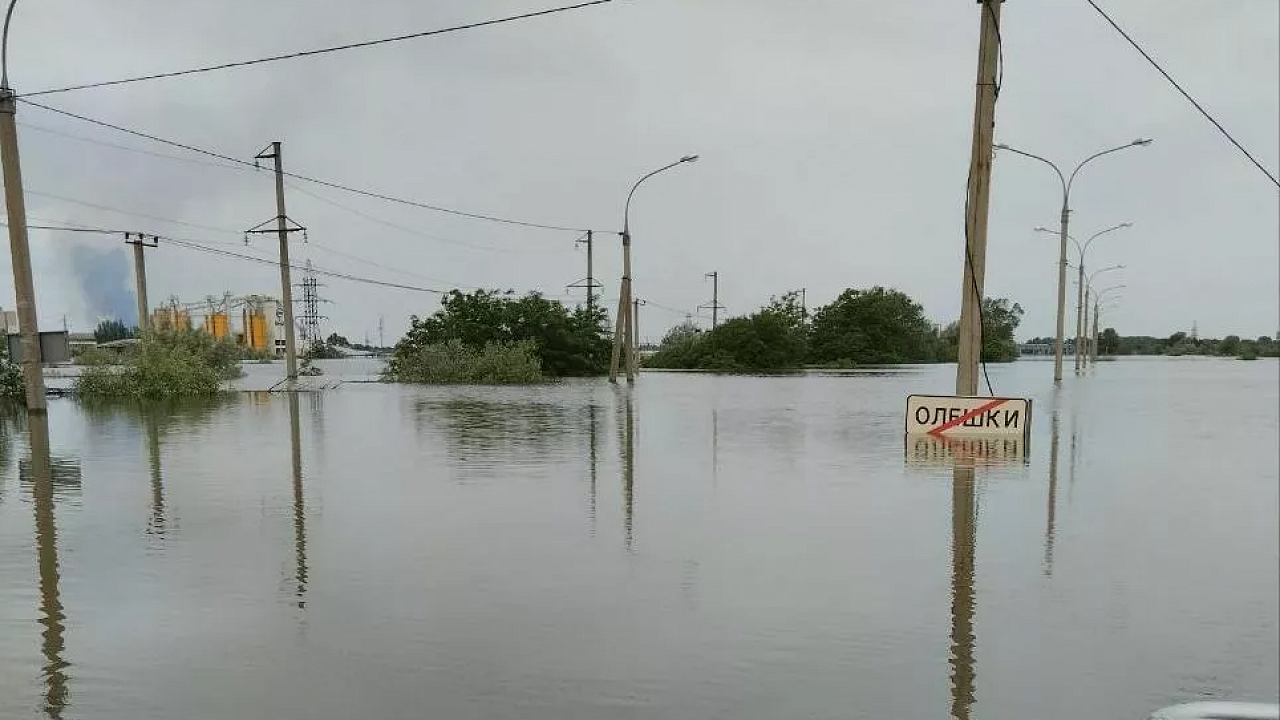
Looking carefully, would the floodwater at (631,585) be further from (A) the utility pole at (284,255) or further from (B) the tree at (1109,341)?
(B) the tree at (1109,341)

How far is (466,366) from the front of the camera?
43500mm

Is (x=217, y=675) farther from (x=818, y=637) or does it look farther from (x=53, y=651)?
(x=818, y=637)

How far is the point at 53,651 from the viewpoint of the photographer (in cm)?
485

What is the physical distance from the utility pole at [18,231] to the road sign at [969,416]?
62.0 feet

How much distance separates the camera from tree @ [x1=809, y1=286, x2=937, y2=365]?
294 feet

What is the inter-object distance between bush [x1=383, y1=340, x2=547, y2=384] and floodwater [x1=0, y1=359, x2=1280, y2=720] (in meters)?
29.7

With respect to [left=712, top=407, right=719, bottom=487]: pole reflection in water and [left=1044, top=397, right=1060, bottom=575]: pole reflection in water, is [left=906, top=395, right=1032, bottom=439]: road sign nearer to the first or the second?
[left=1044, top=397, right=1060, bottom=575]: pole reflection in water

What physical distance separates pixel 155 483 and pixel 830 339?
276 feet

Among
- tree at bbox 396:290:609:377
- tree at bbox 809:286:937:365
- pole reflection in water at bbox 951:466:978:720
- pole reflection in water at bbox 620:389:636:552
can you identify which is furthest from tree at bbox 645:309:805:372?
pole reflection in water at bbox 951:466:978:720

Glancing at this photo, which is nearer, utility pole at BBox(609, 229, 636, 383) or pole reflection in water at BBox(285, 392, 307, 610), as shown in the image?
pole reflection in water at BBox(285, 392, 307, 610)

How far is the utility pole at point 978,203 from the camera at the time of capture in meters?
14.2

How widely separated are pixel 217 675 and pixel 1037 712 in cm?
403

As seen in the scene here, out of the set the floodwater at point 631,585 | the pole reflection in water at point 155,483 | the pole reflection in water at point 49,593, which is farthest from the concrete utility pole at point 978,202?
the pole reflection in water at point 49,593

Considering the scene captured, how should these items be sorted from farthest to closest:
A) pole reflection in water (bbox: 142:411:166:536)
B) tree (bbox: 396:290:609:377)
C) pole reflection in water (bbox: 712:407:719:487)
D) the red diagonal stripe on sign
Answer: tree (bbox: 396:290:609:377) < the red diagonal stripe on sign < pole reflection in water (bbox: 712:407:719:487) < pole reflection in water (bbox: 142:411:166:536)
